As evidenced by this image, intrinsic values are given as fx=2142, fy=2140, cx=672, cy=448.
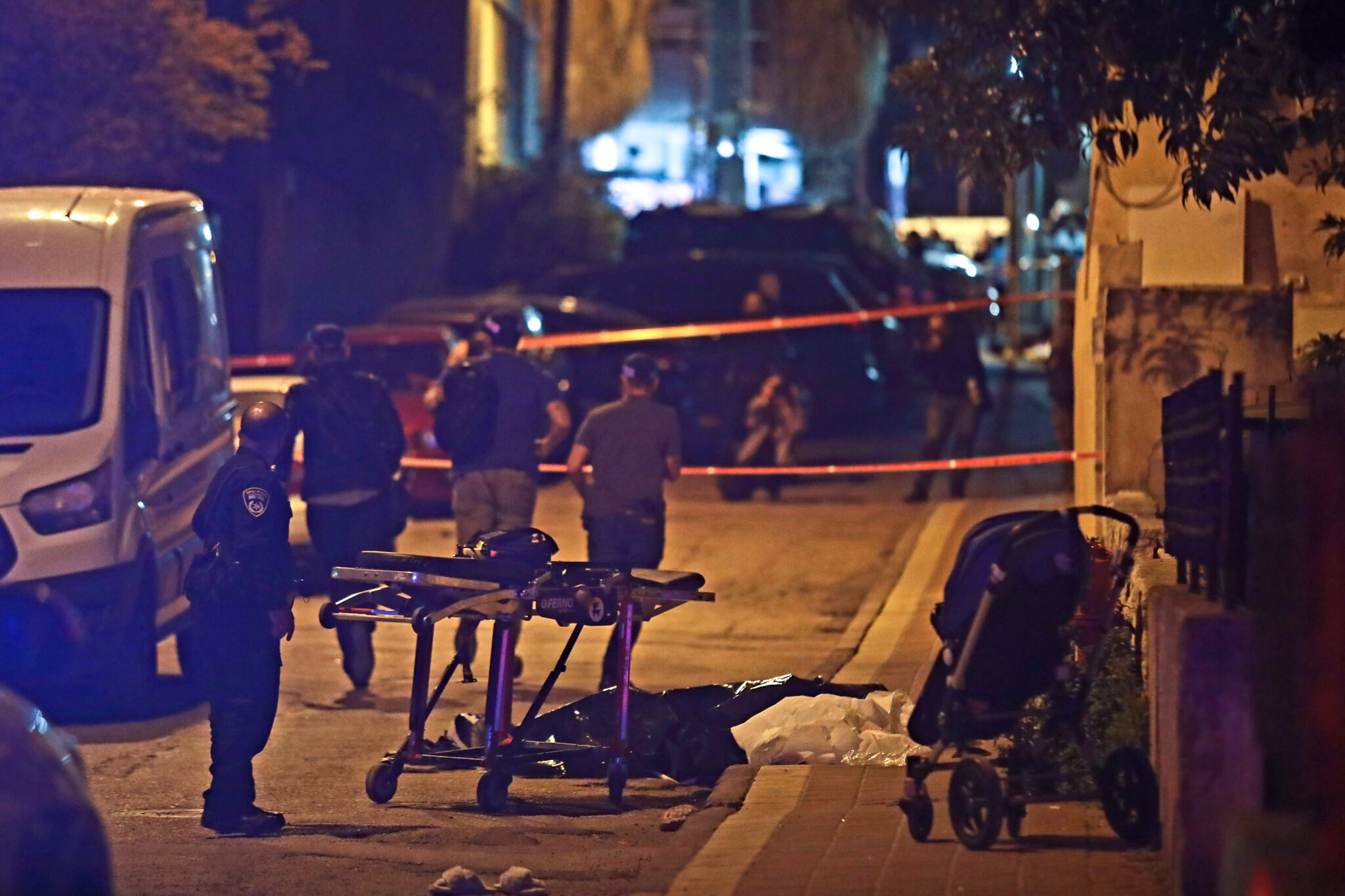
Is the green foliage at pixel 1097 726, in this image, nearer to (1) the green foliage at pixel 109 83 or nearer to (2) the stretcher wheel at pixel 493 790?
(2) the stretcher wheel at pixel 493 790

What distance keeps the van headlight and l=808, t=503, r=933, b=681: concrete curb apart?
3415mm

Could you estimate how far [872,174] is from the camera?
66.2 m

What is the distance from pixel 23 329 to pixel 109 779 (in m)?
2.68

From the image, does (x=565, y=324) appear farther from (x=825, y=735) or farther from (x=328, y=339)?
(x=825, y=735)

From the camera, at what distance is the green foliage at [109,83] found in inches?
658

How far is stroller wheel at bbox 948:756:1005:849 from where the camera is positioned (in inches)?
265

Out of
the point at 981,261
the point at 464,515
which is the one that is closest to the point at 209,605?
the point at 464,515

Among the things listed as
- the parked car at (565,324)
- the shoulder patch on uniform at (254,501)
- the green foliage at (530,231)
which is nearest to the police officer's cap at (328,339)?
the shoulder patch on uniform at (254,501)

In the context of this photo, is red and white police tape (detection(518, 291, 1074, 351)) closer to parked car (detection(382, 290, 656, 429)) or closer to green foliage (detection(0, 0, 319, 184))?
parked car (detection(382, 290, 656, 429))

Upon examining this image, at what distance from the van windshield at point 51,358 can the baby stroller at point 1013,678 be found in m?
4.88

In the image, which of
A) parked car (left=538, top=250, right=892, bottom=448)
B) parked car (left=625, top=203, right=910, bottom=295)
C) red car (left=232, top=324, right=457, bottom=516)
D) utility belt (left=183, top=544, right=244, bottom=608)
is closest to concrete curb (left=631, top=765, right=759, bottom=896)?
utility belt (left=183, top=544, right=244, bottom=608)

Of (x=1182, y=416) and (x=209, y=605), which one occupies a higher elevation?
(x=1182, y=416)

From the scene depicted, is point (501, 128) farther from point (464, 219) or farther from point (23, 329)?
point (23, 329)

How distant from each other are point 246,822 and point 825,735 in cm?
229
